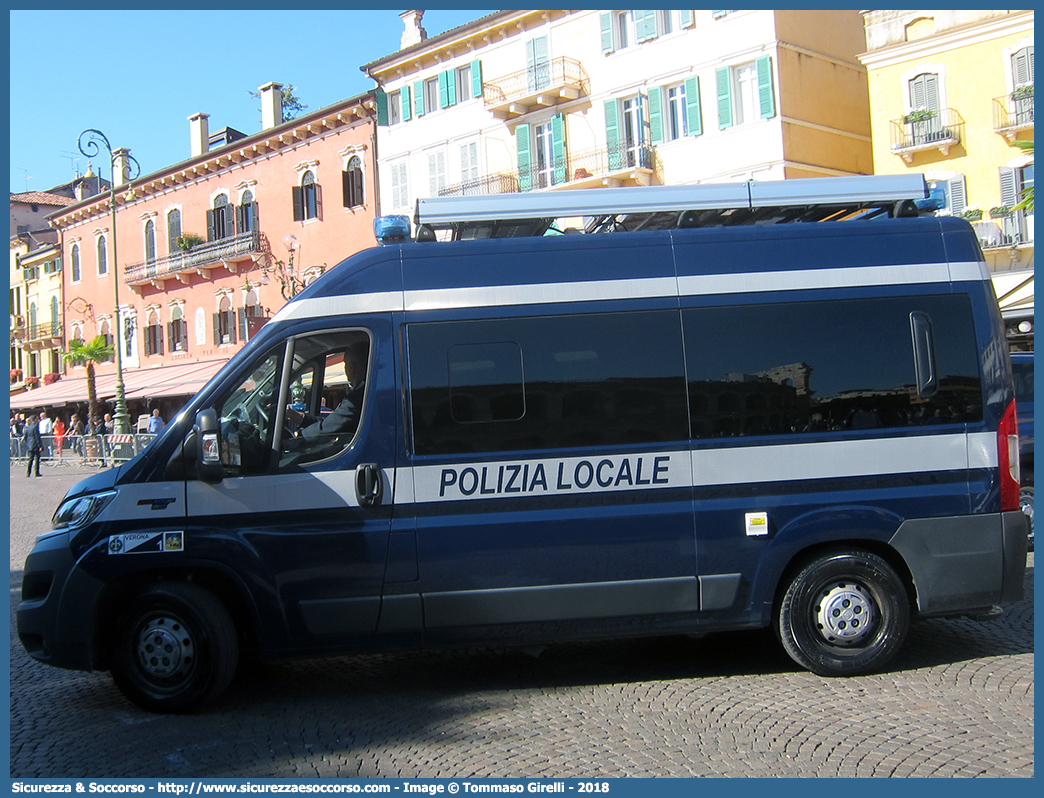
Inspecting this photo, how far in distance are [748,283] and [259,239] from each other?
35625mm

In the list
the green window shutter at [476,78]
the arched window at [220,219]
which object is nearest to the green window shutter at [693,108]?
the green window shutter at [476,78]

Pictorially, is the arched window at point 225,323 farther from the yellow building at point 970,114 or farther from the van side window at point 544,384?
the van side window at point 544,384

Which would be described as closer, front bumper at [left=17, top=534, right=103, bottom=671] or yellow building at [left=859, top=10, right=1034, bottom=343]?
front bumper at [left=17, top=534, right=103, bottom=671]

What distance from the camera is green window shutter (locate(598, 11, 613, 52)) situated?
29.2m

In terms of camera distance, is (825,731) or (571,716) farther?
(571,716)

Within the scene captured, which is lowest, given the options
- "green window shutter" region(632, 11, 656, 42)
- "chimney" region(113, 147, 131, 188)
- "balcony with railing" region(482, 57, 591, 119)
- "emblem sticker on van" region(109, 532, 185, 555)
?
"emblem sticker on van" region(109, 532, 185, 555)

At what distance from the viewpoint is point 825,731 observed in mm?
4875

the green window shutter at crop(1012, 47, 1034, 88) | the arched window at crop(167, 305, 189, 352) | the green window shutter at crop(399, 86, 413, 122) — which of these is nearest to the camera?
the green window shutter at crop(1012, 47, 1034, 88)

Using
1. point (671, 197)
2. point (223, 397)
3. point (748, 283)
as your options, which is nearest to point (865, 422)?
point (748, 283)

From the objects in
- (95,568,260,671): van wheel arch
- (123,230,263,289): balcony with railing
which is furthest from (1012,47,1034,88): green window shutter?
(123,230,263,289): balcony with railing

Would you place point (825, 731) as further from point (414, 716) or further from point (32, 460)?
point (32, 460)

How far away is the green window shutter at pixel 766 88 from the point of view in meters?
25.8

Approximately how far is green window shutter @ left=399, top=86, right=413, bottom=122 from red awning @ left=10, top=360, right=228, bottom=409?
436 inches

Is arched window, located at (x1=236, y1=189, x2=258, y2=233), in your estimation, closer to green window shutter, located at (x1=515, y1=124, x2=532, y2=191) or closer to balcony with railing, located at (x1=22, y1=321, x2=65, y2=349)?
green window shutter, located at (x1=515, y1=124, x2=532, y2=191)
